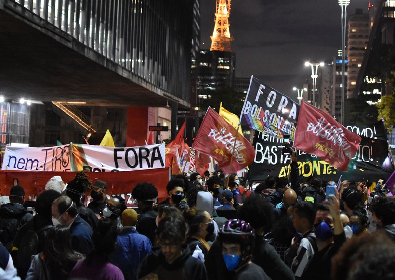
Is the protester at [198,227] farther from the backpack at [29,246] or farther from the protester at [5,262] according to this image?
the protester at [5,262]

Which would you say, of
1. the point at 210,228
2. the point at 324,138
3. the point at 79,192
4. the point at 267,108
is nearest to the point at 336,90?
the point at 267,108

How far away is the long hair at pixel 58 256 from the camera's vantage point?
167 inches

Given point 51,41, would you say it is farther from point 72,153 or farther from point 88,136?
point 88,136

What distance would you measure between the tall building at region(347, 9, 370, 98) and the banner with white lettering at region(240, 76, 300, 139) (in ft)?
561

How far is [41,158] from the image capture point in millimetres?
12359

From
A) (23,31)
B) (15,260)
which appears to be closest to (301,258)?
(15,260)

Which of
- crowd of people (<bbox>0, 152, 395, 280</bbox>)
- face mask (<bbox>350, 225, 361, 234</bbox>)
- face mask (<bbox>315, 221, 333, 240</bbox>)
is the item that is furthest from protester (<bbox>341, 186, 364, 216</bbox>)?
face mask (<bbox>315, 221, 333, 240</bbox>)

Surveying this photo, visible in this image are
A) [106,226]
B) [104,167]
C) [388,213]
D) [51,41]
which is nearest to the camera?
[106,226]

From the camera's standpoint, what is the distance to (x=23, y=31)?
63.5 ft

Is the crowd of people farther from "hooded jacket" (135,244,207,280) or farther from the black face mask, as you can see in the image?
the black face mask

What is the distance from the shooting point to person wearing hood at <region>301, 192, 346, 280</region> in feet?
13.1

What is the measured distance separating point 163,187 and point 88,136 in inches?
1584

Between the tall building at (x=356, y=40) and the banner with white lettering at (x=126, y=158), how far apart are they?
566 ft

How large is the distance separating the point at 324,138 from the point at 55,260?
27.4ft
